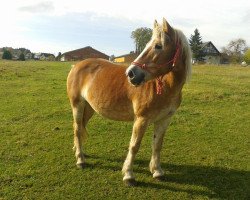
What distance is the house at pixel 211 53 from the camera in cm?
8200

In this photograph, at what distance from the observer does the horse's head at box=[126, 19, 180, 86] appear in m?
4.80

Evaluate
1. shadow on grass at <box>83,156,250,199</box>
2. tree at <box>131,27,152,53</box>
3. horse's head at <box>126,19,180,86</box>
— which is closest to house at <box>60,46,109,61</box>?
tree at <box>131,27,152,53</box>

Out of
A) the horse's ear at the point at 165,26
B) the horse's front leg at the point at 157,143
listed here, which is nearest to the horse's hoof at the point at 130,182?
the horse's front leg at the point at 157,143

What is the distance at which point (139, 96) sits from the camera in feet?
18.1

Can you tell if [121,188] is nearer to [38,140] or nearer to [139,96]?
[139,96]

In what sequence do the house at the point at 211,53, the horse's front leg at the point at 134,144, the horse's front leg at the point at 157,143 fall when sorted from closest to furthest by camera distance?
the horse's front leg at the point at 134,144 → the horse's front leg at the point at 157,143 → the house at the point at 211,53

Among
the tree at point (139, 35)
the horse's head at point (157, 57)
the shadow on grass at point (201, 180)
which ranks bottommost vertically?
the shadow on grass at point (201, 180)

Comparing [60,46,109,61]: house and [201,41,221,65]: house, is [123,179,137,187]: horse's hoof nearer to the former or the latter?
[201,41,221,65]: house

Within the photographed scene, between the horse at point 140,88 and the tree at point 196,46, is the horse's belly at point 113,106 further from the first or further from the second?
the tree at point 196,46

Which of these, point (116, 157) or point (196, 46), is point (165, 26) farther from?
point (196, 46)

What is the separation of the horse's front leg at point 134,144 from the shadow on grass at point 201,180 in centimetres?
22

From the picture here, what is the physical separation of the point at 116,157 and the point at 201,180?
1810mm

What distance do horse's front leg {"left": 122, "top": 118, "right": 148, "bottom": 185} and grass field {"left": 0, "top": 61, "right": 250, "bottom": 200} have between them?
161 millimetres

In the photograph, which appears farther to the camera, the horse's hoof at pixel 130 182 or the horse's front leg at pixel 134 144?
the horse's hoof at pixel 130 182
